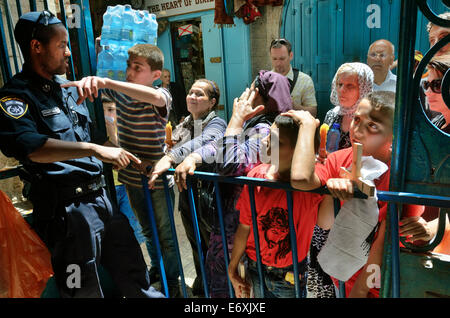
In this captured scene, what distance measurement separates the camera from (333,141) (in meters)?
2.82

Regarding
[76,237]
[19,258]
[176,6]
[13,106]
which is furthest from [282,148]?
[176,6]

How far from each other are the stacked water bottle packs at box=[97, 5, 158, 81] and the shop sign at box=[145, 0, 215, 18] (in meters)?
4.40

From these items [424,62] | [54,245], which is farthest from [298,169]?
[54,245]

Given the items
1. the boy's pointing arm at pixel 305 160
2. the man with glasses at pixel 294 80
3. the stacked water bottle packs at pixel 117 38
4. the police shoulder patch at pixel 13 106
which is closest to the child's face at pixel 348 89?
the man with glasses at pixel 294 80

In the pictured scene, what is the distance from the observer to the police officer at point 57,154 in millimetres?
1771

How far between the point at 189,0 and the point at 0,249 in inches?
256

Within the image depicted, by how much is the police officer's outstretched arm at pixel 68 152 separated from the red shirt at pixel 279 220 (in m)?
0.77

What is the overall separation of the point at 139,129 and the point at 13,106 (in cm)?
90

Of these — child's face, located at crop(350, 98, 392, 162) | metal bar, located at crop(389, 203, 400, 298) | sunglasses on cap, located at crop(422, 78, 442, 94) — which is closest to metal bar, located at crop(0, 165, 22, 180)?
child's face, located at crop(350, 98, 392, 162)

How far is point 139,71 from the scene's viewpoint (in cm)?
253

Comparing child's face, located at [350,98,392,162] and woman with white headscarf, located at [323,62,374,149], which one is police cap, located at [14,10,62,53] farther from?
woman with white headscarf, located at [323,62,374,149]

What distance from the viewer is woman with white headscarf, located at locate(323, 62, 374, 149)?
9.19 feet

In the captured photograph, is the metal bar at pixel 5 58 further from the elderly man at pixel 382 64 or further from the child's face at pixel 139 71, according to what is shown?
the elderly man at pixel 382 64

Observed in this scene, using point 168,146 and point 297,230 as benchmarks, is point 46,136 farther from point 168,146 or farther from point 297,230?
point 297,230
